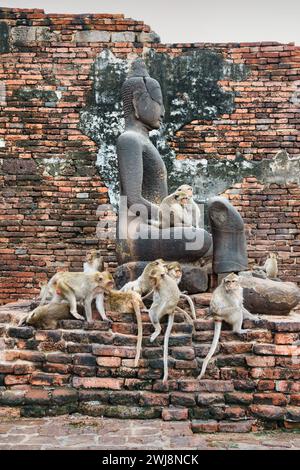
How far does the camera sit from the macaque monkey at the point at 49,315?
409 cm

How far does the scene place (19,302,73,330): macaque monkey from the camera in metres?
4.09

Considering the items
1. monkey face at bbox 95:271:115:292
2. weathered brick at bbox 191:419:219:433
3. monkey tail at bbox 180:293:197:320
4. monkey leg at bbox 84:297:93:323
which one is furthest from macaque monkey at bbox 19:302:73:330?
weathered brick at bbox 191:419:219:433

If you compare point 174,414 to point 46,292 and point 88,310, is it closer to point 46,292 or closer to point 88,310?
point 88,310

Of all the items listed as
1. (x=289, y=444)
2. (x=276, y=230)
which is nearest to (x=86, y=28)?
(x=276, y=230)

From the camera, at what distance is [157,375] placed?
3.85 m

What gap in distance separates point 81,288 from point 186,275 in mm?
942

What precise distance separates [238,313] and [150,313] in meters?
0.68

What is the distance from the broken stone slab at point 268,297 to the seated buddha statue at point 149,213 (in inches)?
12.6

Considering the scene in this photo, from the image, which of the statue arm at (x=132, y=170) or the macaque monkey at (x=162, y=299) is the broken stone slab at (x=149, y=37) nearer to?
the statue arm at (x=132, y=170)

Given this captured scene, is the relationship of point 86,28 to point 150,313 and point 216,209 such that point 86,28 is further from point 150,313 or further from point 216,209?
point 150,313

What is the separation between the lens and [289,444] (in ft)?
11.0

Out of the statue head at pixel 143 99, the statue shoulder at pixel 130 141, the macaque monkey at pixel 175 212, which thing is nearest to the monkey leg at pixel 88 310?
the macaque monkey at pixel 175 212

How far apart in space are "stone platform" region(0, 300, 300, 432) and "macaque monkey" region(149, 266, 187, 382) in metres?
0.10

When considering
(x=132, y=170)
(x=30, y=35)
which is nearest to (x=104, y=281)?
(x=132, y=170)
